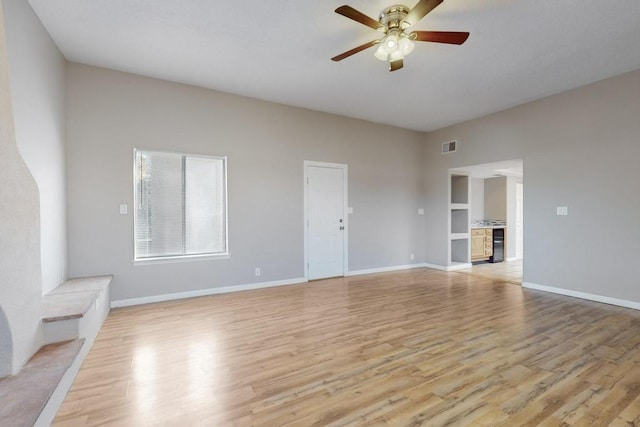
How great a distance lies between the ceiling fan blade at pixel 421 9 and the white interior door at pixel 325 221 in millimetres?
3095

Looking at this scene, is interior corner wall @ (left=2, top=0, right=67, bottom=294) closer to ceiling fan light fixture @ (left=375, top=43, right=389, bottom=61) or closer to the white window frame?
the white window frame

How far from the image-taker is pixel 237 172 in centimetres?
456

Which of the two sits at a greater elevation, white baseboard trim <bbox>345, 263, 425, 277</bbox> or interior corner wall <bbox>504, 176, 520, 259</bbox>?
interior corner wall <bbox>504, 176, 520, 259</bbox>

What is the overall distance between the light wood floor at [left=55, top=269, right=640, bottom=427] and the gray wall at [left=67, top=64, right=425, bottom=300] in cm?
80

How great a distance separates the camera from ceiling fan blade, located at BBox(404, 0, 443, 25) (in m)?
2.12

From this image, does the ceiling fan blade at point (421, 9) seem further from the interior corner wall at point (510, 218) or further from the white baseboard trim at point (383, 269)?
the interior corner wall at point (510, 218)

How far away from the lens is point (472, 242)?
703cm

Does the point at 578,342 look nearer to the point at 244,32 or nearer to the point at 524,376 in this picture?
the point at 524,376

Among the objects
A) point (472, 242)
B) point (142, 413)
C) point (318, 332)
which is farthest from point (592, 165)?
point (142, 413)

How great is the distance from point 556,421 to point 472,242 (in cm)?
585

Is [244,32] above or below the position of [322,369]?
above

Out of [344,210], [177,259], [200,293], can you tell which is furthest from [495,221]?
[177,259]

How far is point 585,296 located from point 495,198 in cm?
426

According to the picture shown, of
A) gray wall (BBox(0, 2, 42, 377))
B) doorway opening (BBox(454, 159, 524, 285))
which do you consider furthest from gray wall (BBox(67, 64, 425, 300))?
gray wall (BBox(0, 2, 42, 377))
